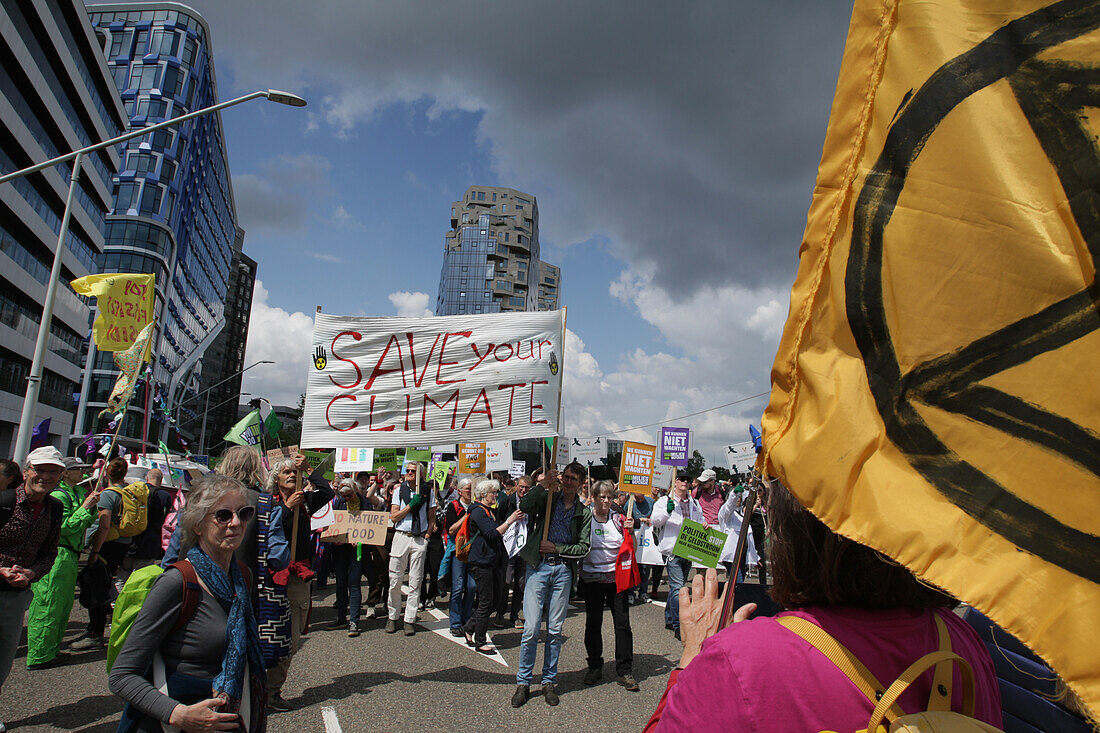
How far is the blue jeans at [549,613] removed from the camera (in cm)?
557

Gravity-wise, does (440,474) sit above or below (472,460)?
below

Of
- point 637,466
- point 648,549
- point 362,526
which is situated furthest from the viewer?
point 637,466

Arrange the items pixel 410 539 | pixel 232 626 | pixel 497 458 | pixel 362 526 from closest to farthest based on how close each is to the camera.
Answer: pixel 232 626 → pixel 362 526 → pixel 410 539 → pixel 497 458

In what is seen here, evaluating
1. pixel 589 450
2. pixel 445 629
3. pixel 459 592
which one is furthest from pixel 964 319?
pixel 589 450

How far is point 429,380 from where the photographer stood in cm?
582

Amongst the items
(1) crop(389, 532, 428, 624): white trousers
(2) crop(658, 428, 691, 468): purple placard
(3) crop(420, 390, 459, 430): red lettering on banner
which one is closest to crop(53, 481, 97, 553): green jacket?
(1) crop(389, 532, 428, 624): white trousers

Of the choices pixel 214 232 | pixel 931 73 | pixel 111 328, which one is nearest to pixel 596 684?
pixel 931 73

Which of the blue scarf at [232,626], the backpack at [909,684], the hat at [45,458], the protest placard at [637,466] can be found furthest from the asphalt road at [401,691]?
the protest placard at [637,466]

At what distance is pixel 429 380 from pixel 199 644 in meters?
3.39

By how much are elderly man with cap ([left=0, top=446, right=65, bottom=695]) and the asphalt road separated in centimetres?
89

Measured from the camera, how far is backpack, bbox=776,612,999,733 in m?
1.01

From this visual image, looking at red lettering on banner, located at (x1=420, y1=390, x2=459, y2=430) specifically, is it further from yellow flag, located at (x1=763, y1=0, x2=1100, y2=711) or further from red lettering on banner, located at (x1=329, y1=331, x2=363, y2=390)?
yellow flag, located at (x1=763, y1=0, x2=1100, y2=711)

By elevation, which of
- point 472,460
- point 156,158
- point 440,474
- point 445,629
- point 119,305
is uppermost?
point 156,158

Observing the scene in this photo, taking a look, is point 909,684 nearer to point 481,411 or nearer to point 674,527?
point 481,411
